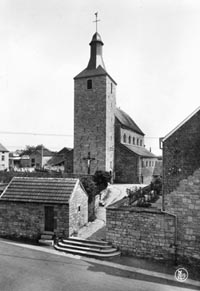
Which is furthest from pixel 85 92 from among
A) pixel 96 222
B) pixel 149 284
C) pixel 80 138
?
A: pixel 149 284

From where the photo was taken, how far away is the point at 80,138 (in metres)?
30.1

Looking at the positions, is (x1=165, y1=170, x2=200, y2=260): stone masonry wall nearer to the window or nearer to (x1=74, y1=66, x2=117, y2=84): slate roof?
(x1=74, y1=66, x2=117, y2=84): slate roof

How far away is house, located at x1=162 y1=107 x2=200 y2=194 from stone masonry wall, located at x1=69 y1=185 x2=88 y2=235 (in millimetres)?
5835

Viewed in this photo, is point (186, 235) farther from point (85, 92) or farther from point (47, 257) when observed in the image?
point (85, 92)

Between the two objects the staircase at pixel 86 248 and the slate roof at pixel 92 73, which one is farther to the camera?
the slate roof at pixel 92 73

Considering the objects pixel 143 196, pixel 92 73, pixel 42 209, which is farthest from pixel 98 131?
pixel 42 209

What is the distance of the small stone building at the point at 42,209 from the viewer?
43.5ft

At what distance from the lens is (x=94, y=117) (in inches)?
1163

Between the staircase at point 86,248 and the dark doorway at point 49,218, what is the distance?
3.57ft

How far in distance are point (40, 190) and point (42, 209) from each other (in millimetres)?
1433

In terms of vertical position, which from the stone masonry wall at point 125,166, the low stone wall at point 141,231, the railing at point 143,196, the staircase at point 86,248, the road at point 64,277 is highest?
the stone masonry wall at point 125,166

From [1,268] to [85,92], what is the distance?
24.4 m

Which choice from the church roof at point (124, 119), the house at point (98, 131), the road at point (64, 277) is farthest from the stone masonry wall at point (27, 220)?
the church roof at point (124, 119)

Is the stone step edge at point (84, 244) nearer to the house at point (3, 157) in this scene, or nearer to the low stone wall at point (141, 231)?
the low stone wall at point (141, 231)
